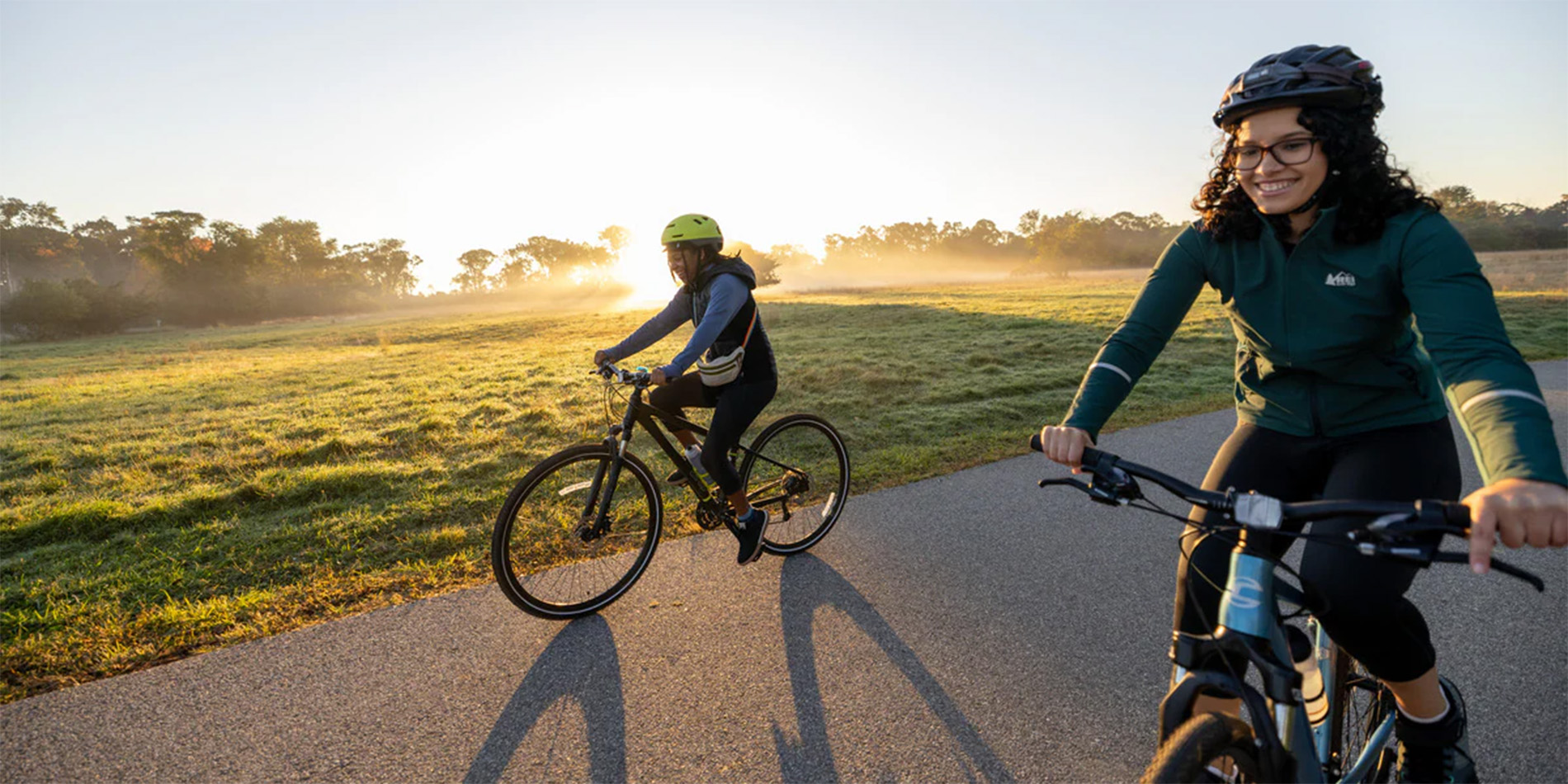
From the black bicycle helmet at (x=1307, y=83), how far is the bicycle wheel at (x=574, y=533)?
323 centimetres

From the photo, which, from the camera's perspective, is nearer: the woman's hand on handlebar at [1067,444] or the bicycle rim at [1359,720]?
the woman's hand on handlebar at [1067,444]

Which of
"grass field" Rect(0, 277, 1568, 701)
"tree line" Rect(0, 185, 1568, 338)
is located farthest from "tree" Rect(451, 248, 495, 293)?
"grass field" Rect(0, 277, 1568, 701)

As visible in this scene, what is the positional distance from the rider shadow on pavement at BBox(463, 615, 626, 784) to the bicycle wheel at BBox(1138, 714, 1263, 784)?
79.0 inches

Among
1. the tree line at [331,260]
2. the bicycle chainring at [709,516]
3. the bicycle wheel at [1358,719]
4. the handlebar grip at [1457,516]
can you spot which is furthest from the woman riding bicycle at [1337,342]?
the tree line at [331,260]

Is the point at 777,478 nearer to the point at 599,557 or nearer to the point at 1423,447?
the point at 599,557

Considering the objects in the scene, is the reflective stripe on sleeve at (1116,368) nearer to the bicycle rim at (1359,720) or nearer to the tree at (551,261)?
the bicycle rim at (1359,720)

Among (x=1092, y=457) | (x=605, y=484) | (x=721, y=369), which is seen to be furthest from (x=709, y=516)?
(x=1092, y=457)

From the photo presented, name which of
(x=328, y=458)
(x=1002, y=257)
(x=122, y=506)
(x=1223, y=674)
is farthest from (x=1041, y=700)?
(x=1002, y=257)

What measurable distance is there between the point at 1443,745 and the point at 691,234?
4.05 meters

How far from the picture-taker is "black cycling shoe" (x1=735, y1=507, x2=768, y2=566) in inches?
184

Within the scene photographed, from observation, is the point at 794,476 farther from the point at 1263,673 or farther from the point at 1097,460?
the point at 1263,673

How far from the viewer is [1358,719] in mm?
2586

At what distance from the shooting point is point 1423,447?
2.09 meters

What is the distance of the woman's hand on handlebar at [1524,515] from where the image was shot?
1.37 metres
